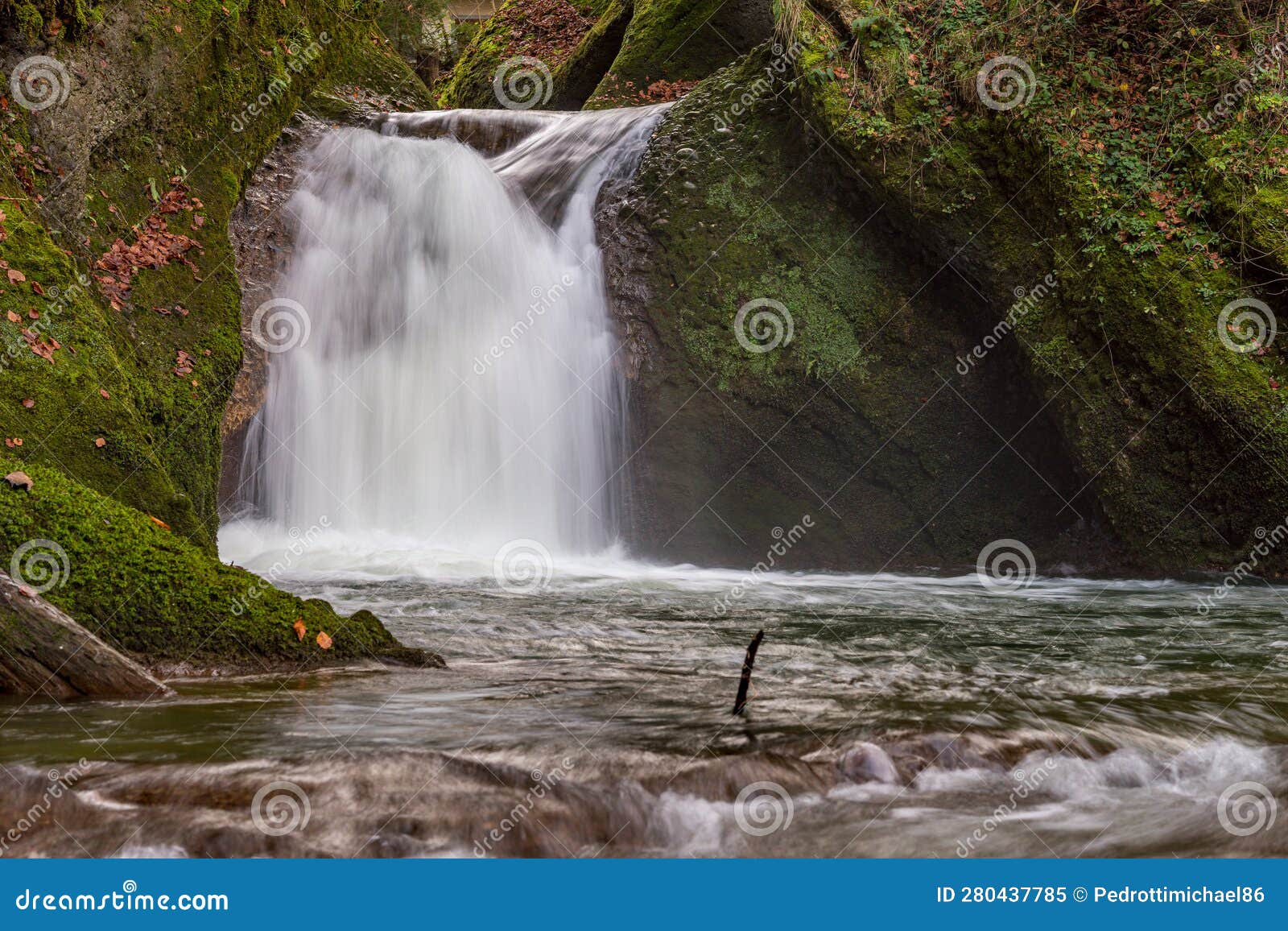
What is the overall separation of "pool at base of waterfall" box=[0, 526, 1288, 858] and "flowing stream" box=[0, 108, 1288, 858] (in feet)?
0.04

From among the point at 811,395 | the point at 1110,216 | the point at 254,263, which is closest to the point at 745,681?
the point at 811,395

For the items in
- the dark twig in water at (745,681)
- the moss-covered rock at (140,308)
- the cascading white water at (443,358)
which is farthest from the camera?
the cascading white water at (443,358)

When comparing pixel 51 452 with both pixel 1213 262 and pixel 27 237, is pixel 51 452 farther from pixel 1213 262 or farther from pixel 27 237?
pixel 1213 262

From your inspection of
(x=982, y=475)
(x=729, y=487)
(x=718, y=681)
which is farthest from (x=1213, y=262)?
(x=718, y=681)

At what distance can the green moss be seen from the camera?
4348mm

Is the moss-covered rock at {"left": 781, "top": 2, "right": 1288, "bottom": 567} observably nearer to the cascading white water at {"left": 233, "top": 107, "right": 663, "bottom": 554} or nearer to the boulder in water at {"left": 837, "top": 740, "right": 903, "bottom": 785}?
the cascading white water at {"left": 233, "top": 107, "right": 663, "bottom": 554}

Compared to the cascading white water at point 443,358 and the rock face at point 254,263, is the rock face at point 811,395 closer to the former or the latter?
the cascading white water at point 443,358

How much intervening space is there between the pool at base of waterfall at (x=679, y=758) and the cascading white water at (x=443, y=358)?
189 inches

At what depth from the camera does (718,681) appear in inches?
185

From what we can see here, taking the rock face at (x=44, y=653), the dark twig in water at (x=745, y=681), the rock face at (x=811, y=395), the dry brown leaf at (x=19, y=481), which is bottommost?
the dark twig in water at (x=745, y=681)

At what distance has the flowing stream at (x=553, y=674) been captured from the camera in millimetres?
3111

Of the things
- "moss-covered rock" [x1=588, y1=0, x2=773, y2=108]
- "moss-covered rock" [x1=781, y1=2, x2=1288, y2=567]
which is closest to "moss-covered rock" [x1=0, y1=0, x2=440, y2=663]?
"moss-covered rock" [x1=781, y1=2, x2=1288, y2=567]

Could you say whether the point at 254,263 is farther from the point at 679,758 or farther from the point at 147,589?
the point at 679,758

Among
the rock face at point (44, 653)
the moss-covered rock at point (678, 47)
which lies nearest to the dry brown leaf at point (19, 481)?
the rock face at point (44, 653)
